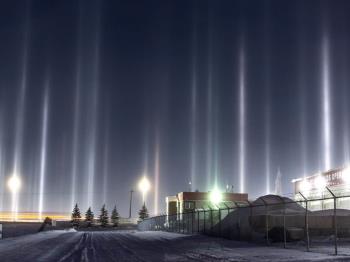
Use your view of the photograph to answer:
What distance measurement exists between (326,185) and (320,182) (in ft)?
10.5

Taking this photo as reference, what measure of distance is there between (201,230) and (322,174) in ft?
104

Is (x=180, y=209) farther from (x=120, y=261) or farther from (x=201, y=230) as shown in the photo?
(x=120, y=261)

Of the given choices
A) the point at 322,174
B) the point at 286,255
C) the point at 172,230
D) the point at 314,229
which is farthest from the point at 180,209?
the point at 286,255

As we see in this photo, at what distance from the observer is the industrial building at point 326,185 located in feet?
208

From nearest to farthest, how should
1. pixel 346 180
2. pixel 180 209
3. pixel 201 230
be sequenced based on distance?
1. pixel 201 230
2. pixel 346 180
3. pixel 180 209

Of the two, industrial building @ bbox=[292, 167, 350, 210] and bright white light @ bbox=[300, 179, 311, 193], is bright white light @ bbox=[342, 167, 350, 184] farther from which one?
bright white light @ bbox=[300, 179, 311, 193]

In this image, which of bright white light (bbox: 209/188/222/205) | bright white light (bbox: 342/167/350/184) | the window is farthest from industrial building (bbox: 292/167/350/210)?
the window

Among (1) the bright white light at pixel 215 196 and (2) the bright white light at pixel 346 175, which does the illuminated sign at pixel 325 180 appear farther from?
(1) the bright white light at pixel 215 196

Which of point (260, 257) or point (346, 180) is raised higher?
point (346, 180)

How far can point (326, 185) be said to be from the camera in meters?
69.8

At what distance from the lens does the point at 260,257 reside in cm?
2220

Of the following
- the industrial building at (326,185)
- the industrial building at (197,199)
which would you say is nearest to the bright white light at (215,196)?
the industrial building at (197,199)

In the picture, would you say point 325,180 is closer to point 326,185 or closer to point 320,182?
point 326,185

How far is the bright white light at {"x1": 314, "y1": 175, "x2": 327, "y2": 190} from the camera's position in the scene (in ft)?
234
